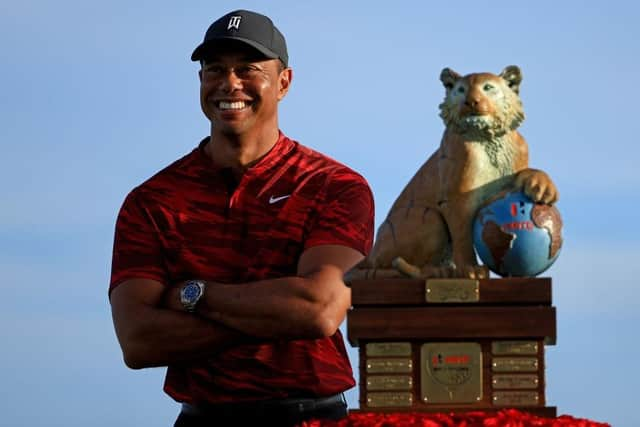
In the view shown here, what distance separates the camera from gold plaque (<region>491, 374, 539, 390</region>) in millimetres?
8227

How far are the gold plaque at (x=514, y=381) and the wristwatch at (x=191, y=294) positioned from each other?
156 centimetres

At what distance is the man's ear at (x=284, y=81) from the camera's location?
9523mm

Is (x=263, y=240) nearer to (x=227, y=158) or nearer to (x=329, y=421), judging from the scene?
(x=227, y=158)

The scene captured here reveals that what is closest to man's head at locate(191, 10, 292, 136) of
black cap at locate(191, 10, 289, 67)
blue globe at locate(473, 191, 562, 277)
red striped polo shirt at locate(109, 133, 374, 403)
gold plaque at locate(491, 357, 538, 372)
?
black cap at locate(191, 10, 289, 67)

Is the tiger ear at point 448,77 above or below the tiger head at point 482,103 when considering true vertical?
above

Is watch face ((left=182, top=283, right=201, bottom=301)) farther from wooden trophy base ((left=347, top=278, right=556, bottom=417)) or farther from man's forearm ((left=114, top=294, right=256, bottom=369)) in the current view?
wooden trophy base ((left=347, top=278, right=556, bottom=417))

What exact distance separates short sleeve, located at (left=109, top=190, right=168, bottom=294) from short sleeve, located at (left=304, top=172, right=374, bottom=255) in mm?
814

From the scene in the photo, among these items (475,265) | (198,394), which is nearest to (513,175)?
(475,265)

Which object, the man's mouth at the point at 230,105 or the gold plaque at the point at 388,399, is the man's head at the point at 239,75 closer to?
the man's mouth at the point at 230,105

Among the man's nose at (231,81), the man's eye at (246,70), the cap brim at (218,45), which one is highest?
the cap brim at (218,45)

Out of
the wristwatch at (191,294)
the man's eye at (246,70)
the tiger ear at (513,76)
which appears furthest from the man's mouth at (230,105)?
the tiger ear at (513,76)

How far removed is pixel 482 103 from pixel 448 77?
249mm

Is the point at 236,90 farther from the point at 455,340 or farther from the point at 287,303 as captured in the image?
the point at 455,340

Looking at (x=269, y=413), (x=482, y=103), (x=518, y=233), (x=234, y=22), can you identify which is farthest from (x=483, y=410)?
(x=234, y=22)
